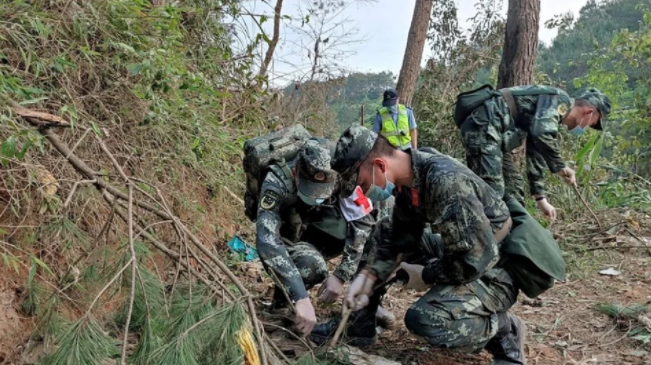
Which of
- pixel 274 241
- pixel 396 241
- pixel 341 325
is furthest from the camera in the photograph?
pixel 396 241

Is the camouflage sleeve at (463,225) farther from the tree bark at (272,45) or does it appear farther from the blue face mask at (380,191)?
the tree bark at (272,45)

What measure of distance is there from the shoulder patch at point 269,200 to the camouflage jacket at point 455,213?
601 mm

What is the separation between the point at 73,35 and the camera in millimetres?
3457

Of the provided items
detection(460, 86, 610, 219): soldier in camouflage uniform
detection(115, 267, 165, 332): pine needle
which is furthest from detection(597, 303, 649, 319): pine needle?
detection(115, 267, 165, 332): pine needle

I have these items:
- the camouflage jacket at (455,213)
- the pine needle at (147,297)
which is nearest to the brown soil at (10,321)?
the pine needle at (147,297)

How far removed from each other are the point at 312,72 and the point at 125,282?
18.8 feet

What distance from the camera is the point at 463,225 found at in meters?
2.38

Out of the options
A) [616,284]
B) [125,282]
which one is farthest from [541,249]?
[616,284]

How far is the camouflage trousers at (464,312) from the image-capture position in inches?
101

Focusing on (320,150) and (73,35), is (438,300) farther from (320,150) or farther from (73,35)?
(73,35)

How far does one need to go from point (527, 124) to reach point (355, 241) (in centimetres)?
175

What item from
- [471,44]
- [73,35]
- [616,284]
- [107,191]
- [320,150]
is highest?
[471,44]

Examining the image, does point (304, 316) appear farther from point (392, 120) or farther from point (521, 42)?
point (521, 42)

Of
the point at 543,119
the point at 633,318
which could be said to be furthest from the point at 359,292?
the point at 543,119
